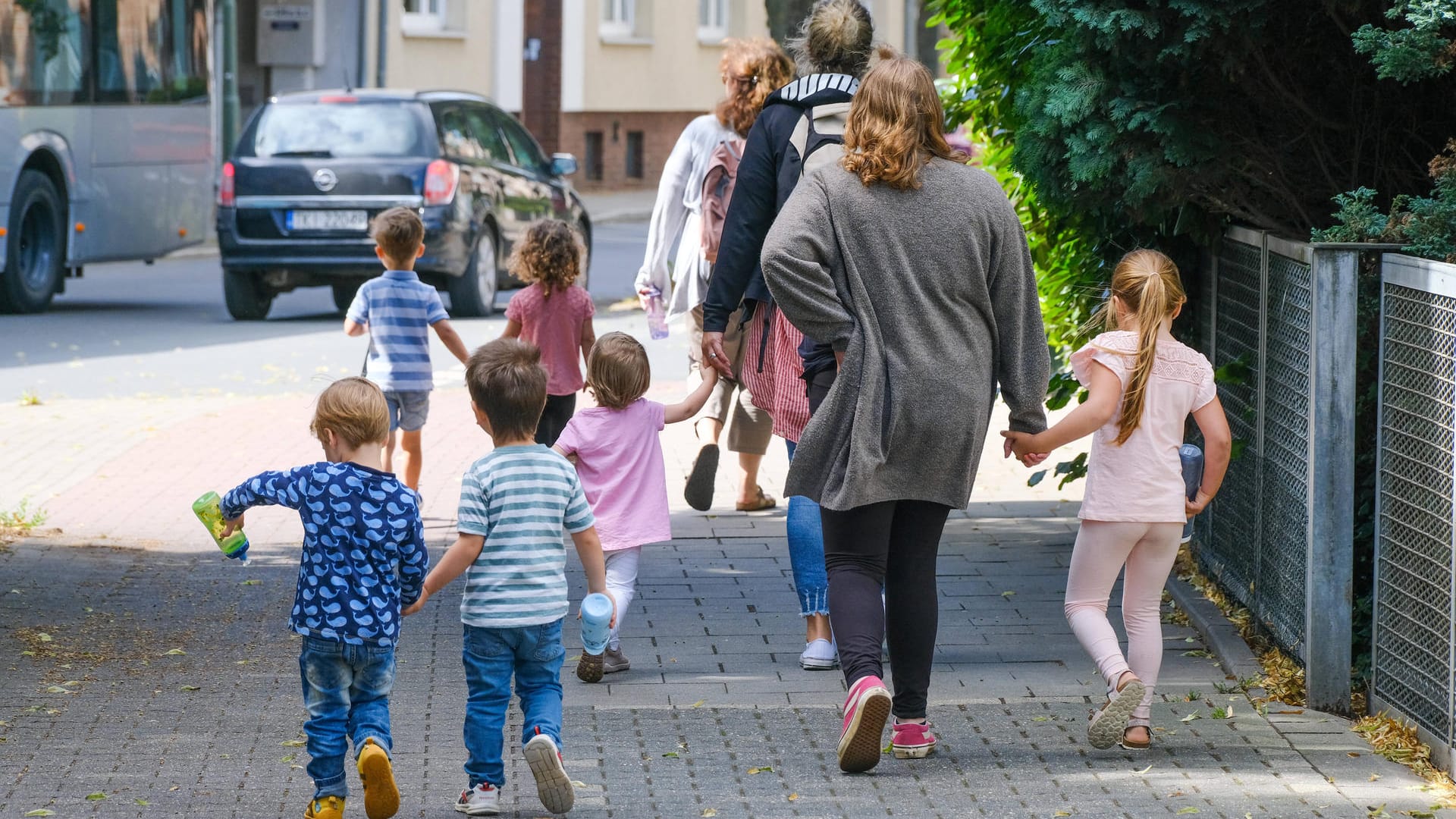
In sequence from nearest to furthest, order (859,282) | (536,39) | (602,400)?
(859,282)
(602,400)
(536,39)

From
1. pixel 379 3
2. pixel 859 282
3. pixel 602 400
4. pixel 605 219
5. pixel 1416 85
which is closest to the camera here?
pixel 859 282

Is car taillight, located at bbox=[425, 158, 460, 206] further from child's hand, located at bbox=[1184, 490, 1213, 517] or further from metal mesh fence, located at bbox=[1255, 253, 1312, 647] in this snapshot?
child's hand, located at bbox=[1184, 490, 1213, 517]

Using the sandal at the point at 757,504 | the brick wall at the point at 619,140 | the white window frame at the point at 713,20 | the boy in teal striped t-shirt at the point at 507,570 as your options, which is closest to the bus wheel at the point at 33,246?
the sandal at the point at 757,504

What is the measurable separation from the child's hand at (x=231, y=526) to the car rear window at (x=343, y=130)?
1191 cm

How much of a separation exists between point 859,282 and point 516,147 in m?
13.2

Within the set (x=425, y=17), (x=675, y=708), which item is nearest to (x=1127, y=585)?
(x=675, y=708)

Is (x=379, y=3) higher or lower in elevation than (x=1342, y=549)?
higher

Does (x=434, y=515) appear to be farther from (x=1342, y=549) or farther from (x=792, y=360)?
(x=1342, y=549)

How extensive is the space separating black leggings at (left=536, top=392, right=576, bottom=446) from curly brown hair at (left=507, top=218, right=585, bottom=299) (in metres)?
0.41

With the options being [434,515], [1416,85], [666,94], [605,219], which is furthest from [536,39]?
[1416,85]

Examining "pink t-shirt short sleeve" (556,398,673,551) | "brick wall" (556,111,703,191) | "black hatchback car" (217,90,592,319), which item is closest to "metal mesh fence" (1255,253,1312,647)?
"pink t-shirt short sleeve" (556,398,673,551)

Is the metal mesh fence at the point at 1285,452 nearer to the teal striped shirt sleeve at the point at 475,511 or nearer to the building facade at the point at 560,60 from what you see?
the teal striped shirt sleeve at the point at 475,511

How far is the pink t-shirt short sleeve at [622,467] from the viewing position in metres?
5.63

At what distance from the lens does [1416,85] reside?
6.01 meters
